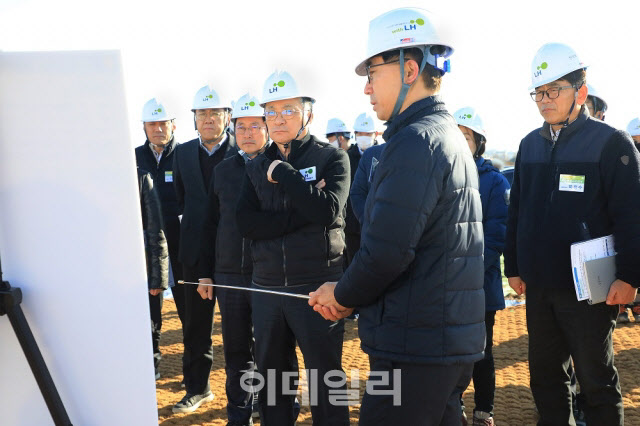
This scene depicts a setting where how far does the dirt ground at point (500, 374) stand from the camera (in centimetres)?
525

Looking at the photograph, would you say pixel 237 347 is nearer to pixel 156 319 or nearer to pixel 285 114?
pixel 285 114

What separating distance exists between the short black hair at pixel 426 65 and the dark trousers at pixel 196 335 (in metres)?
3.23

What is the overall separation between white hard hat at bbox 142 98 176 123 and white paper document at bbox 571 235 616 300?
4538mm

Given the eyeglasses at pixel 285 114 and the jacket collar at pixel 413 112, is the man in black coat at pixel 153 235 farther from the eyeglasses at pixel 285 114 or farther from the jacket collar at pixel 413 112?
the jacket collar at pixel 413 112

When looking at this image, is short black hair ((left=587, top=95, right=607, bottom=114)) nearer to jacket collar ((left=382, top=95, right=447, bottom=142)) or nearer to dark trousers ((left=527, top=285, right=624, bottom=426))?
dark trousers ((left=527, top=285, right=624, bottom=426))

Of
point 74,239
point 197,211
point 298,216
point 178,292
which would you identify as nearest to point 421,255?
point 74,239

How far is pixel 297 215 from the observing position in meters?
3.92

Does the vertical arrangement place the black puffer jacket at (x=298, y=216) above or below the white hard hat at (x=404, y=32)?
below

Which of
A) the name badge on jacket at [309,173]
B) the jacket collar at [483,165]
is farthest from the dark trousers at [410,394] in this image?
the jacket collar at [483,165]

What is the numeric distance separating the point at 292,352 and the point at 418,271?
181 centimetres

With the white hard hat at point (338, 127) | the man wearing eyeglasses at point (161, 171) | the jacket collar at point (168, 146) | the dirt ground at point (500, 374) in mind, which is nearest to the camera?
the dirt ground at point (500, 374)

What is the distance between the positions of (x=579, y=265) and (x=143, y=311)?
2541 millimetres

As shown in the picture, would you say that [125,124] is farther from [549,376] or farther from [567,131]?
[549,376]

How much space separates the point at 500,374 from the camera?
→ 6.50m
